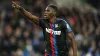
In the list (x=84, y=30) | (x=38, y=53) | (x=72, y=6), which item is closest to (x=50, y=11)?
(x=38, y=53)

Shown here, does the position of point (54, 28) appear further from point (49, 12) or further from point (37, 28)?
point (37, 28)

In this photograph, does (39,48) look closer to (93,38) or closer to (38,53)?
(38,53)

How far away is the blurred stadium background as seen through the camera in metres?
16.9

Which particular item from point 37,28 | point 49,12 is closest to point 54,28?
point 49,12

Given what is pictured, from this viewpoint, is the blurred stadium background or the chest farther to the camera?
the blurred stadium background

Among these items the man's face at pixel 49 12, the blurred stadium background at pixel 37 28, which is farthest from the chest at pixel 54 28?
the blurred stadium background at pixel 37 28

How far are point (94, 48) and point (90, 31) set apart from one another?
1467mm

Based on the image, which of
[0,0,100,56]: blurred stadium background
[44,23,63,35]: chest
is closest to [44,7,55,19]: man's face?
[44,23,63,35]: chest

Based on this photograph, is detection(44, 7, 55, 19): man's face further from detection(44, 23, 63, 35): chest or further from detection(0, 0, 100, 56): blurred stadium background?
detection(0, 0, 100, 56): blurred stadium background

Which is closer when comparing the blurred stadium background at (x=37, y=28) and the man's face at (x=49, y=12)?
the man's face at (x=49, y=12)

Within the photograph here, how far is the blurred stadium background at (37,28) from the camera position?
16.9 m

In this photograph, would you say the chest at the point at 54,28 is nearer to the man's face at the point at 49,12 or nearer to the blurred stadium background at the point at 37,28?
the man's face at the point at 49,12

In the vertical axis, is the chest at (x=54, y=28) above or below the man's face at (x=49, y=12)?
below

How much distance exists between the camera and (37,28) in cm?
1825
